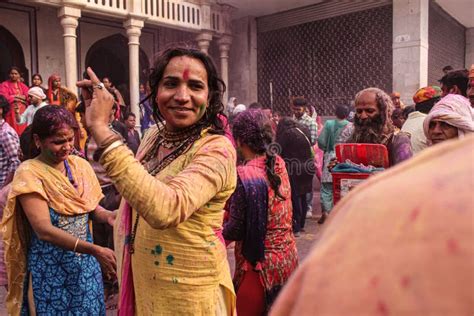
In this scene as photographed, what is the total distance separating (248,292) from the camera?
2.53 metres

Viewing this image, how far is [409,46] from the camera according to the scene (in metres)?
8.86

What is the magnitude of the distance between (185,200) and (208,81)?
569 millimetres

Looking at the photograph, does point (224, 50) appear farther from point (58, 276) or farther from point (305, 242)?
point (58, 276)

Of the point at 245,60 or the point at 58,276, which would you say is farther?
the point at 245,60

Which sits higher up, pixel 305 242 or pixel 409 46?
pixel 409 46

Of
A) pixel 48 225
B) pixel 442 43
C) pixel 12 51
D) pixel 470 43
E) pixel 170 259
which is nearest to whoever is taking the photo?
pixel 170 259

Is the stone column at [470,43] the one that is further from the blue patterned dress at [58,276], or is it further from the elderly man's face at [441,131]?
the blue patterned dress at [58,276]

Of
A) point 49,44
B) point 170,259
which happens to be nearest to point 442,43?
point 49,44

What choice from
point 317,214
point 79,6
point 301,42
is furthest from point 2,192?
point 301,42

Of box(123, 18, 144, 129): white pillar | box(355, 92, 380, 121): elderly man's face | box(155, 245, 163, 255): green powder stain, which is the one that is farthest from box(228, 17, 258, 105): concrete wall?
box(155, 245, 163, 255): green powder stain

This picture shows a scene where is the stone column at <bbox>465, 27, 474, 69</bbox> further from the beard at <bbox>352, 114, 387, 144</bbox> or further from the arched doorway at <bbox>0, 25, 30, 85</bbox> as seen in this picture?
the beard at <bbox>352, 114, 387, 144</bbox>

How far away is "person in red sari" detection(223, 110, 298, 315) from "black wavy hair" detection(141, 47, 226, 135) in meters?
0.85

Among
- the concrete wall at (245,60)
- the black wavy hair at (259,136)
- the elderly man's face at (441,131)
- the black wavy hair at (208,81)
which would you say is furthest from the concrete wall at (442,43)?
the black wavy hair at (208,81)

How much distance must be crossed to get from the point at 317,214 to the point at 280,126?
76.9 inches
